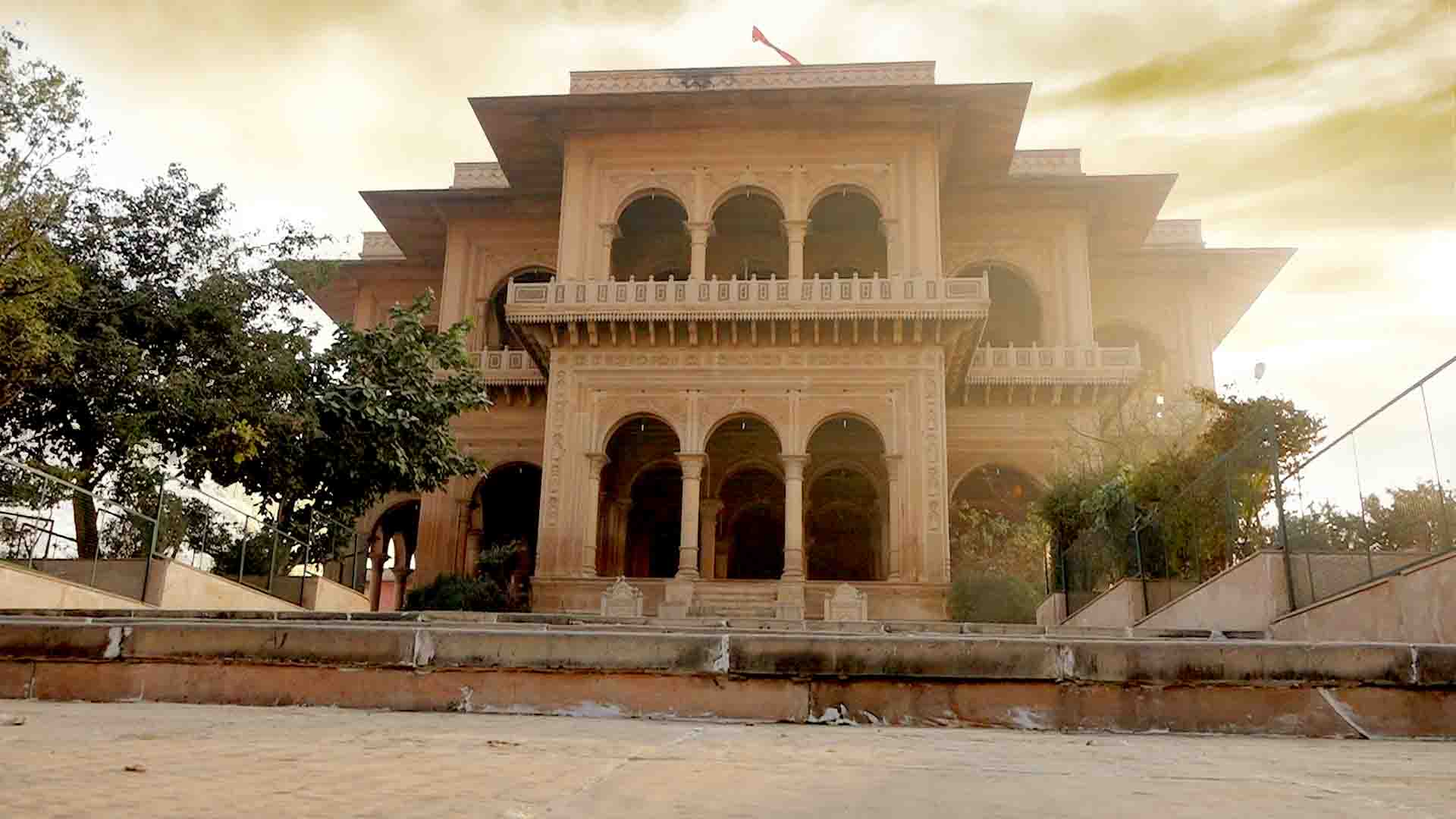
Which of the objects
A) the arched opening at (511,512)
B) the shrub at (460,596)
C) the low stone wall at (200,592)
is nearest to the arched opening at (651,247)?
the arched opening at (511,512)

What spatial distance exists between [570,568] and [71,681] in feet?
53.1

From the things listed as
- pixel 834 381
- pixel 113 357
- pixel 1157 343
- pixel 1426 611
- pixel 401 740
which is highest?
pixel 1157 343

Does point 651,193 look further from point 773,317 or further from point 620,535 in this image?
point 620,535

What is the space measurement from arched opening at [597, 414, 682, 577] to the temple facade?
60 millimetres

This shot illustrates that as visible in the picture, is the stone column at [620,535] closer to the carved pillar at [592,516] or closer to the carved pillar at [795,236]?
the carved pillar at [592,516]

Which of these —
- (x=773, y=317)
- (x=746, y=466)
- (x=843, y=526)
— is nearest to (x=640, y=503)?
(x=746, y=466)

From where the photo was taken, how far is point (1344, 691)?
4.07 meters

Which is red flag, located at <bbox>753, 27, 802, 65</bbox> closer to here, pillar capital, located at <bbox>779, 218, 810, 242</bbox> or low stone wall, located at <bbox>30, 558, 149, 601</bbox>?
pillar capital, located at <bbox>779, 218, 810, 242</bbox>

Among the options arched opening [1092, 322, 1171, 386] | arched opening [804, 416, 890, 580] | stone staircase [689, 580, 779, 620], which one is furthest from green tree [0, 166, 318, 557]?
arched opening [1092, 322, 1171, 386]

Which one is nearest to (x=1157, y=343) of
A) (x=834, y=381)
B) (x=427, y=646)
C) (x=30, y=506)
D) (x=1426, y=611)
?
(x=834, y=381)

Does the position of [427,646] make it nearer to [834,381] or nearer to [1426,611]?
[1426,611]

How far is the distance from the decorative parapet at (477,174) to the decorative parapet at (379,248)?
3.20m

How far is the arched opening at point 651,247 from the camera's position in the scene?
2527 cm

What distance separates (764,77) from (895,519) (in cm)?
896
